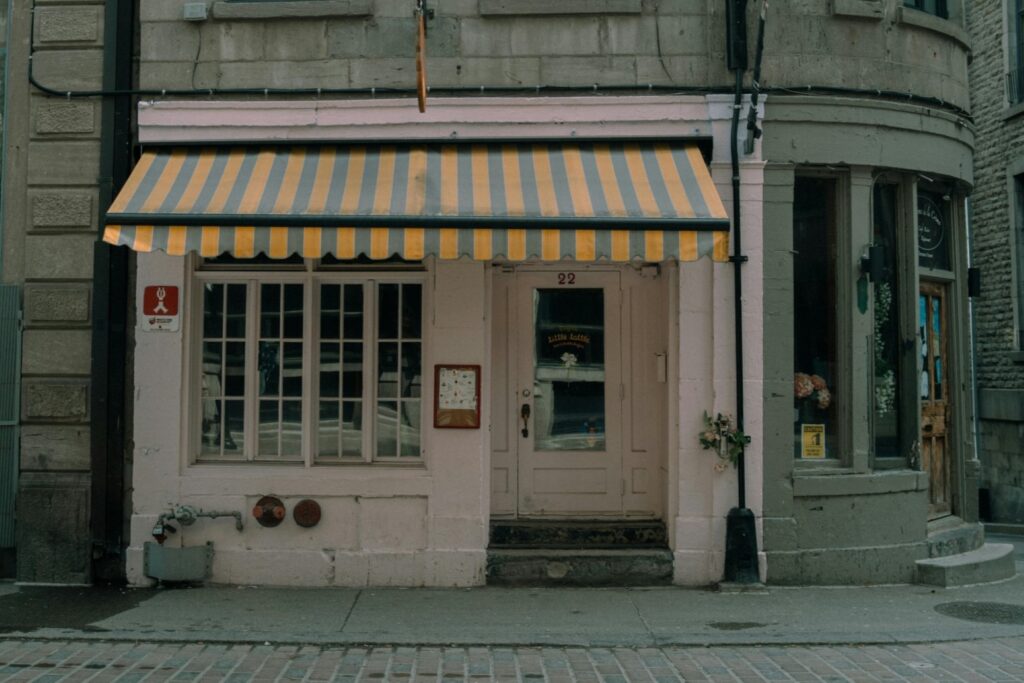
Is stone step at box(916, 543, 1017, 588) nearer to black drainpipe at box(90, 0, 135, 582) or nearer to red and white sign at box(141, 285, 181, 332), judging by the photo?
red and white sign at box(141, 285, 181, 332)

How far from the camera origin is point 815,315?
364 inches

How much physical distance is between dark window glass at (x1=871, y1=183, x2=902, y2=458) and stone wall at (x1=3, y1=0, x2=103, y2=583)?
7.08m

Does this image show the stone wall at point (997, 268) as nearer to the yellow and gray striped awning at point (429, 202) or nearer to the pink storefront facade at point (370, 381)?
the pink storefront facade at point (370, 381)

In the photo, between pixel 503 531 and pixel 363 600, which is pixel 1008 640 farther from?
pixel 363 600

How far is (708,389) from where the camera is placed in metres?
8.89

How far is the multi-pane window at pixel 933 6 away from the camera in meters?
9.72

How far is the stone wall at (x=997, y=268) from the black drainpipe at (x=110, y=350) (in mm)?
12783

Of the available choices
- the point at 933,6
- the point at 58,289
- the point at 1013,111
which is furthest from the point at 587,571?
the point at 1013,111

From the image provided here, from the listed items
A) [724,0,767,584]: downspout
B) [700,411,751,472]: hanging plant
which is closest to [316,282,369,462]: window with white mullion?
[700,411,751,472]: hanging plant

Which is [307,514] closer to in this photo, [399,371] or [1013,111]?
[399,371]

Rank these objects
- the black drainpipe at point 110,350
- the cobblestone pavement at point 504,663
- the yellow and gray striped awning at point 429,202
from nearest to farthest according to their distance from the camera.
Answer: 1. the cobblestone pavement at point 504,663
2. the yellow and gray striped awning at point 429,202
3. the black drainpipe at point 110,350

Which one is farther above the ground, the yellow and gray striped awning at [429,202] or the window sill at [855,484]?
the yellow and gray striped awning at [429,202]

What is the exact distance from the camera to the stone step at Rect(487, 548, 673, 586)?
8.81 meters

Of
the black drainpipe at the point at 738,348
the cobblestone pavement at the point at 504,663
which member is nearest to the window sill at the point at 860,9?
the black drainpipe at the point at 738,348
